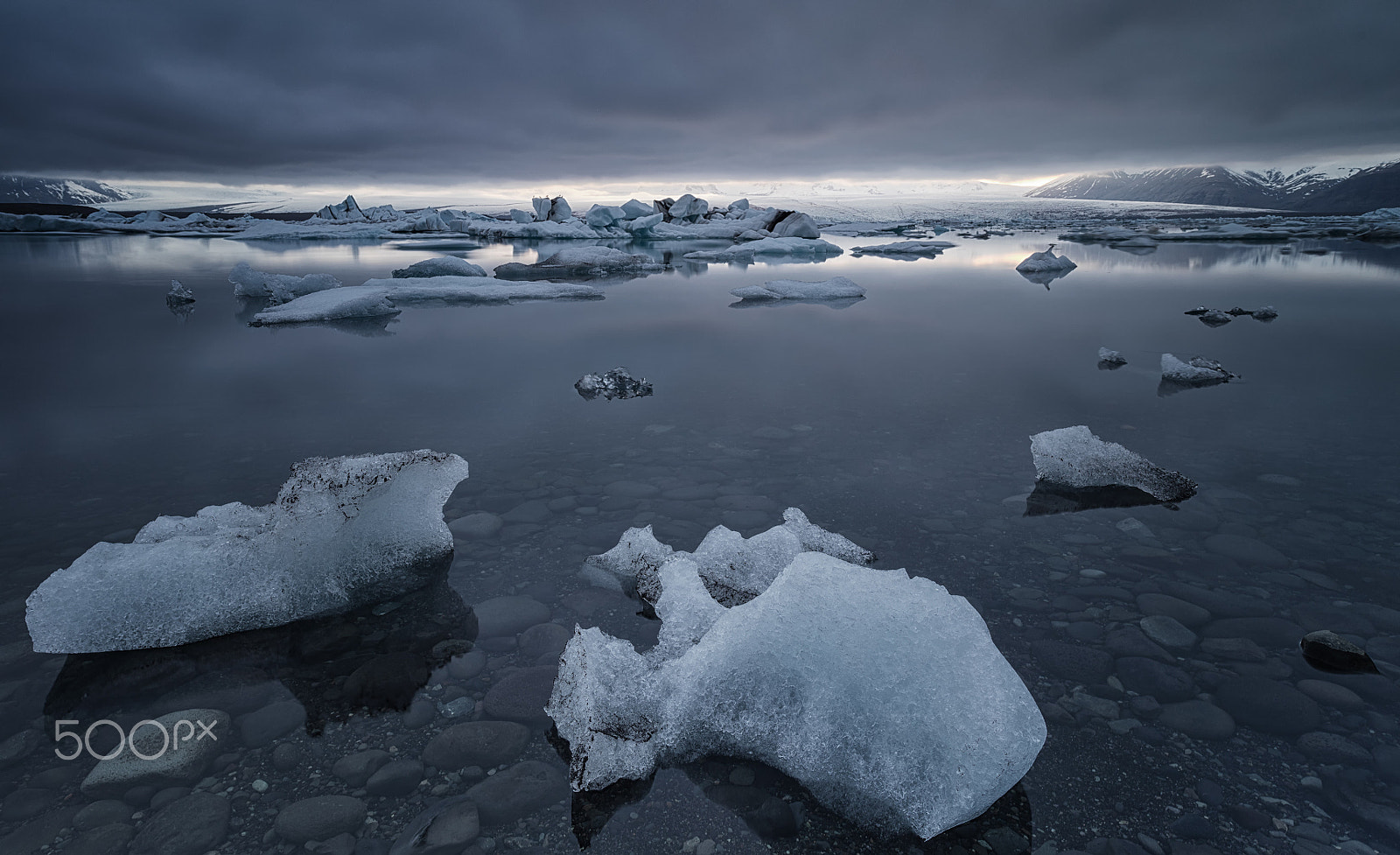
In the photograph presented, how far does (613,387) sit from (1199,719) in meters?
3.81

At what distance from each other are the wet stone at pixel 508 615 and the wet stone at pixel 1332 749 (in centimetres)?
216

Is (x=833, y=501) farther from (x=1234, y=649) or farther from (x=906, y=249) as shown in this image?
(x=906, y=249)

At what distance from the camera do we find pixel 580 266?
15477 mm

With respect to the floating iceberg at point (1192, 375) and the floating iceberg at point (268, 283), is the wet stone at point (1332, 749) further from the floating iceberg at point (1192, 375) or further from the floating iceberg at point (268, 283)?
the floating iceberg at point (268, 283)

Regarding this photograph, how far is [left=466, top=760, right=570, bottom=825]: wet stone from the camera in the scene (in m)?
1.53

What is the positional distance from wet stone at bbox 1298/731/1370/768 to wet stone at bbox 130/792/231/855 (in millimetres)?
2618

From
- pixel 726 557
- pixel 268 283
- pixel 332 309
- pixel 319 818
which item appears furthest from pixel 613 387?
pixel 268 283

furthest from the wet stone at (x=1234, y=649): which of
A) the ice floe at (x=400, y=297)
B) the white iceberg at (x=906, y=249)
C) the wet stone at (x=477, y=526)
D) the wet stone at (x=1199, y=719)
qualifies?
the white iceberg at (x=906, y=249)

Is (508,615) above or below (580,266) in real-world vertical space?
below

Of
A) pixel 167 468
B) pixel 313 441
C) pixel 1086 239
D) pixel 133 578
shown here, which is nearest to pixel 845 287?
pixel 313 441

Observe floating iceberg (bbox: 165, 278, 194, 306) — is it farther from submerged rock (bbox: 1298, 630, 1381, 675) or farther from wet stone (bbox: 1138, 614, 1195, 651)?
submerged rock (bbox: 1298, 630, 1381, 675)

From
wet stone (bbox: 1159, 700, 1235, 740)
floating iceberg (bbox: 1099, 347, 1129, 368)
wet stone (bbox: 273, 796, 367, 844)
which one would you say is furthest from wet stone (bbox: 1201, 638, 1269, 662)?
floating iceberg (bbox: 1099, 347, 1129, 368)

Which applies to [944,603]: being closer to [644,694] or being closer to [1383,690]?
[644,694]

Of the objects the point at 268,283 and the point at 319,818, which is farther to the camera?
the point at 268,283
